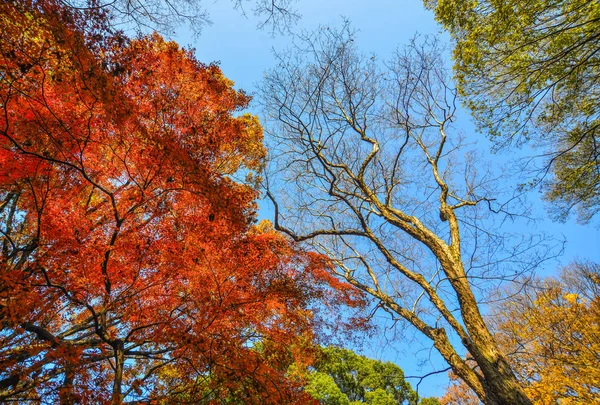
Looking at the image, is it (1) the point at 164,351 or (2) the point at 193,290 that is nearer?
(1) the point at 164,351

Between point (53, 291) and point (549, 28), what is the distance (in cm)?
916

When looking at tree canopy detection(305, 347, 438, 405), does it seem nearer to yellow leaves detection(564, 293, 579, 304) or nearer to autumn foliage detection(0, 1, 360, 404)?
autumn foliage detection(0, 1, 360, 404)

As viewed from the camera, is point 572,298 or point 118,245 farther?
point 572,298

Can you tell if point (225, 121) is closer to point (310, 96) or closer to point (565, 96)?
point (310, 96)

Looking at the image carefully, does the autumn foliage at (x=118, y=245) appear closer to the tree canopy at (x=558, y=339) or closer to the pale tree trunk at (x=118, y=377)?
the pale tree trunk at (x=118, y=377)

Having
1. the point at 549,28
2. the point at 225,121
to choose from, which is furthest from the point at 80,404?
the point at 549,28

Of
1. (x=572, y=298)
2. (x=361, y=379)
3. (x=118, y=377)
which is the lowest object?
(x=118, y=377)

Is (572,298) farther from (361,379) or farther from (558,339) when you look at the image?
(361,379)

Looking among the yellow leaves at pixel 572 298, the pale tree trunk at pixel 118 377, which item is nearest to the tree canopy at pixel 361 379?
the yellow leaves at pixel 572 298

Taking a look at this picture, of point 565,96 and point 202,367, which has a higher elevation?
point 565,96

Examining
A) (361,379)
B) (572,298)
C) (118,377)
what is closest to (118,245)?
(118,377)

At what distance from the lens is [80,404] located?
184 inches

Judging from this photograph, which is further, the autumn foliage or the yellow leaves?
the yellow leaves

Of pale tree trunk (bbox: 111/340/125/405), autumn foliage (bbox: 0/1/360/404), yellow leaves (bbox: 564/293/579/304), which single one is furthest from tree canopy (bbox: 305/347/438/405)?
pale tree trunk (bbox: 111/340/125/405)
